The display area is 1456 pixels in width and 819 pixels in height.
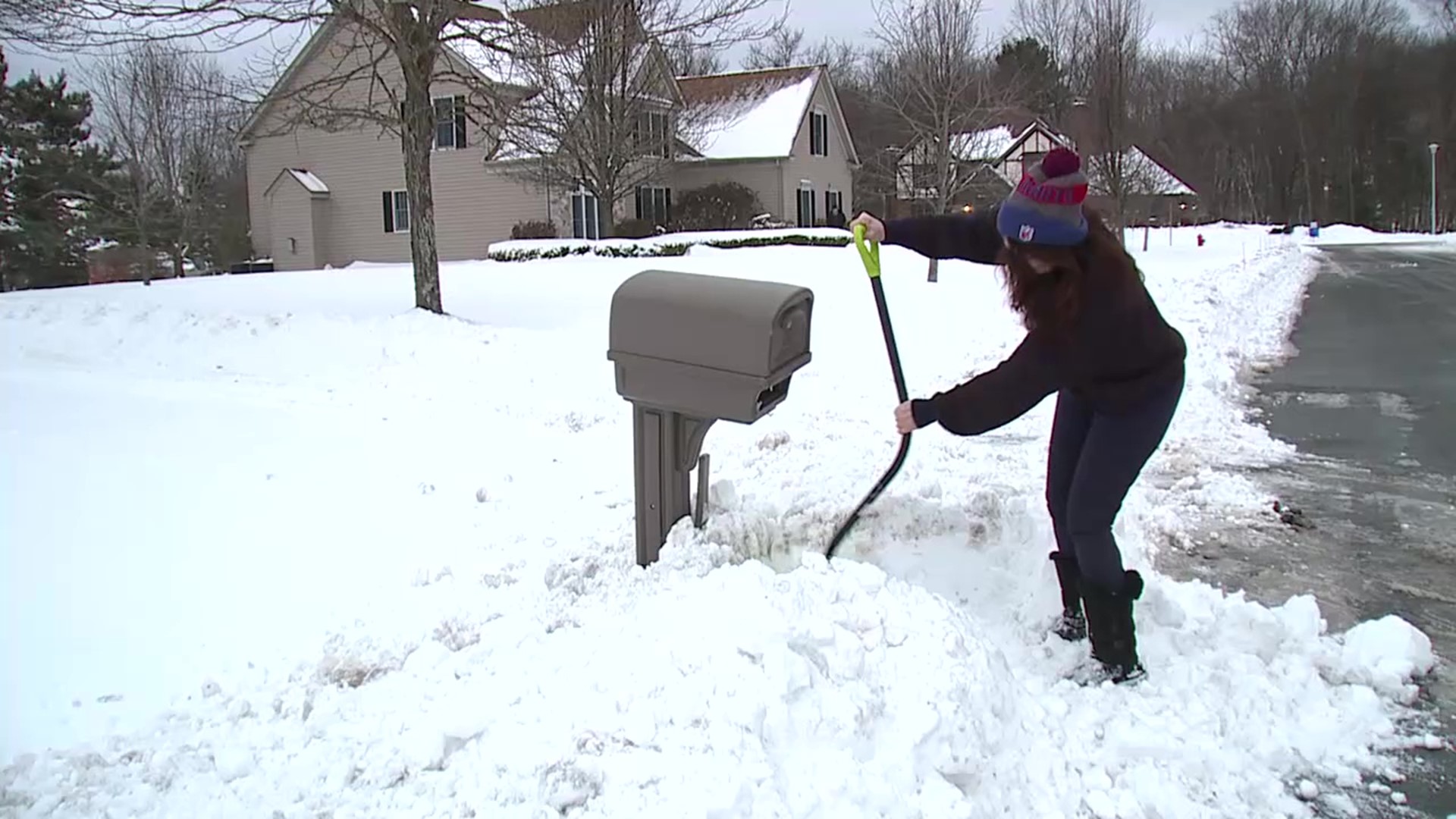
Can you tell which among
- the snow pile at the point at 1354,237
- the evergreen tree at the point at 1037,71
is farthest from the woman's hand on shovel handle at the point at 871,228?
the snow pile at the point at 1354,237

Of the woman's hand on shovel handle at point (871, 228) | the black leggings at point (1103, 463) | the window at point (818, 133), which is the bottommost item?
the black leggings at point (1103, 463)

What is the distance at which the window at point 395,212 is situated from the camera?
31203 millimetres

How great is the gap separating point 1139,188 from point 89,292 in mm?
29158

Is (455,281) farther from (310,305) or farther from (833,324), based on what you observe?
(833,324)

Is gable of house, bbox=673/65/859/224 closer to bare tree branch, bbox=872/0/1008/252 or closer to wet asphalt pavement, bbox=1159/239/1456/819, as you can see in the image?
bare tree branch, bbox=872/0/1008/252

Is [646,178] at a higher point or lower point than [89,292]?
higher

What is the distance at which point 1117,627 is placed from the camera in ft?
11.6

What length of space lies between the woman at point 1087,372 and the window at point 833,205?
3281 centimetres

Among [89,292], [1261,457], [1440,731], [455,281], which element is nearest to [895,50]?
[455,281]

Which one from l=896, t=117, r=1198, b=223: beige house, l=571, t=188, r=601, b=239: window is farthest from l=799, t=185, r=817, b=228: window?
l=571, t=188, r=601, b=239: window

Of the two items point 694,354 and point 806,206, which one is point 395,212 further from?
point 694,354

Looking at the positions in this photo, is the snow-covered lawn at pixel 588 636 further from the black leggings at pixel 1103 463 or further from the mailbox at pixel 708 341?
the mailbox at pixel 708 341

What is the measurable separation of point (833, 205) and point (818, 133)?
2566mm

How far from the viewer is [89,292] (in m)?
16.8
